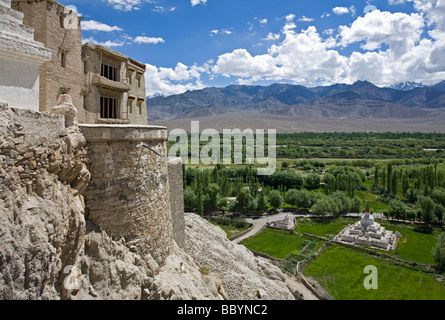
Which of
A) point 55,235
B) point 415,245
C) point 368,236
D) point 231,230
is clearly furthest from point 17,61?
point 415,245

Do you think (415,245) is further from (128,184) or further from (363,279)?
(128,184)

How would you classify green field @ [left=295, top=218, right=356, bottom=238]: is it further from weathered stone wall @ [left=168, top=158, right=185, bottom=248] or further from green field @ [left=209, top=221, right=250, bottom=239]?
weathered stone wall @ [left=168, top=158, right=185, bottom=248]

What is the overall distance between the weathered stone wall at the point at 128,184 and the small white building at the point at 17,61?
1405 mm

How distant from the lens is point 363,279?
2639 cm

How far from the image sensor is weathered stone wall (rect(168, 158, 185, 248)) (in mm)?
13891

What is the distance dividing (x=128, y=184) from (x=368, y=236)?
106ft

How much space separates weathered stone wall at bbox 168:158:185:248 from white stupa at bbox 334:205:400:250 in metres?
25.4

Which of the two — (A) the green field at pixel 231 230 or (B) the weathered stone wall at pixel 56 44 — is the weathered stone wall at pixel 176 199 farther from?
(A) the green field at pixel 231 230

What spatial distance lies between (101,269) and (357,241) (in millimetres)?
32019

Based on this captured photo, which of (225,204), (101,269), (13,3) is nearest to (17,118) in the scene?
(101,269)

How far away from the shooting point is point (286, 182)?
59438mm

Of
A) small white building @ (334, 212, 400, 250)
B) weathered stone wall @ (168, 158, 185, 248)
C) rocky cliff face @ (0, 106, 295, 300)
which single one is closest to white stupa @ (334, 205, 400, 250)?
small white building @ (334, 212, 400, 250)

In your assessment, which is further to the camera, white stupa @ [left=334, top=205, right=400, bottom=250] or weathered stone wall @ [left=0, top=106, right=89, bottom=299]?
white stupa @ [left=334, top=205, right=400, bottom=250]

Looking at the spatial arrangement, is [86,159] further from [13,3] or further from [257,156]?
[257,156]
